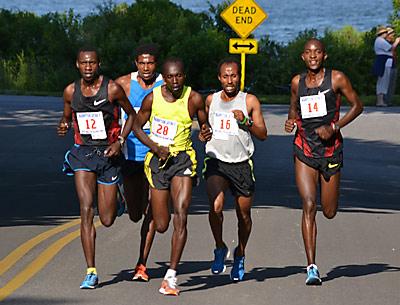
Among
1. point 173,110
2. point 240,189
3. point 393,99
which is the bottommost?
point 393,99

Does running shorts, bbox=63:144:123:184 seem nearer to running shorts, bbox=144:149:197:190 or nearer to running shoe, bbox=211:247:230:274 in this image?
running shorts, bbox=144:149:197:190

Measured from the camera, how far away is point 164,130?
33.6 feet

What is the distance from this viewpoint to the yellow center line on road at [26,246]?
11.2 m

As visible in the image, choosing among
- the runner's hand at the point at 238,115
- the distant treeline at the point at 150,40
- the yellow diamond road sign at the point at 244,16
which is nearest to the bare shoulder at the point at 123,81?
the runner's hand at the point at 238,115

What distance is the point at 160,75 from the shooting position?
10945mm

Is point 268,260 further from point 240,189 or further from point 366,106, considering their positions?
point 366,106

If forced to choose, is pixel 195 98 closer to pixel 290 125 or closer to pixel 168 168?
pixel 168 168

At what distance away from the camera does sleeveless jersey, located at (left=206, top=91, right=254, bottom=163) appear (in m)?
10.5

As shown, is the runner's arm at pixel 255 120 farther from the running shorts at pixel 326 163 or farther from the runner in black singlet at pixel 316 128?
the running shorts at pixel 326 163

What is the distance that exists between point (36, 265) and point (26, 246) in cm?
105

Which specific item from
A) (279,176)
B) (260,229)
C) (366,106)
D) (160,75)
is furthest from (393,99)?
(160,75)

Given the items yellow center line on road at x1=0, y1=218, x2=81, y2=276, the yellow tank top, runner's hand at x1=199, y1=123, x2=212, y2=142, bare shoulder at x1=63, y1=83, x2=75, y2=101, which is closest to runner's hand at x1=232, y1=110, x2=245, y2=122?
runner's hand at x1=199, y1=123, x2=212, y2=142

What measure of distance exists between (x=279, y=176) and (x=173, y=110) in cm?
823

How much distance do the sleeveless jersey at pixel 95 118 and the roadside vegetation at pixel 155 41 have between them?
2032 cm
